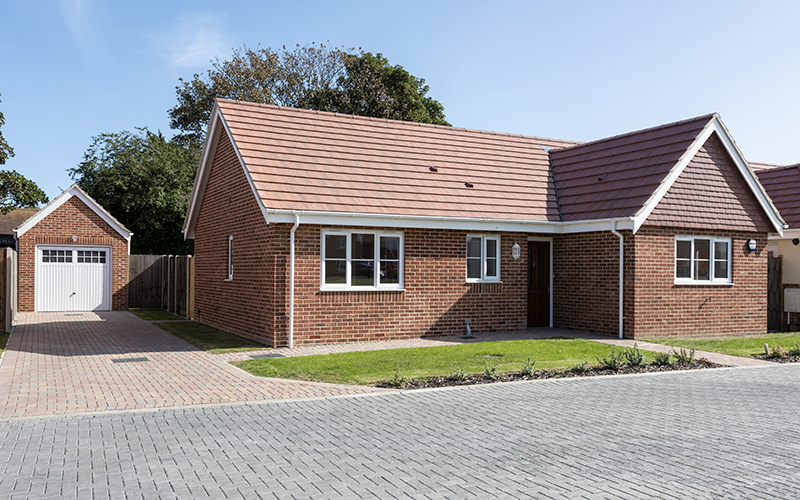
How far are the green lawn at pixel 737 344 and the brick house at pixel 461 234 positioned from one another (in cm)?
63

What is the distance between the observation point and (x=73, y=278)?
2653 centimetres

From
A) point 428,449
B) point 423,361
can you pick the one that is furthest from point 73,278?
point 428,449

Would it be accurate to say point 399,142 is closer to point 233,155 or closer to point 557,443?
point 233,155

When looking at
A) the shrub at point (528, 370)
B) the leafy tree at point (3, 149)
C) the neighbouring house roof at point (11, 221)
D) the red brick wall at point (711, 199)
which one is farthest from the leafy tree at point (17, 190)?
the neighbouring house roof at point (11, 221)

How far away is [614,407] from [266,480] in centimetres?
519

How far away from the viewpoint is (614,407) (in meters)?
9.09

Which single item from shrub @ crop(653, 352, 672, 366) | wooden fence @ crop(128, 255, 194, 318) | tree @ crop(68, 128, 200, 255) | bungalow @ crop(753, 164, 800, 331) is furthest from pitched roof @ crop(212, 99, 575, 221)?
tree @ crop(68, 128, 200, 255)

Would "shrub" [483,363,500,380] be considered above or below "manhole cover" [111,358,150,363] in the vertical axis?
above

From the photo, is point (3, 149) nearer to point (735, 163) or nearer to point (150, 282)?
point (150, 282)

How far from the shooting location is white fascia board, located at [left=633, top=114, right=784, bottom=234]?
54.7ft

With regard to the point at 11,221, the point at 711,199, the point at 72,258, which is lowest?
the point at 72,258

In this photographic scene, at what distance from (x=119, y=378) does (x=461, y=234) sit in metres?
9.09

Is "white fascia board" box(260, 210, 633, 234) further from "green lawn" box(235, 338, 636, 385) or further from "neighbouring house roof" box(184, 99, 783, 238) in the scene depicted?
"green lawn" box(235, 338, 636, 385)

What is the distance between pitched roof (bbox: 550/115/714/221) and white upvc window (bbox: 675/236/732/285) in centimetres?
172
